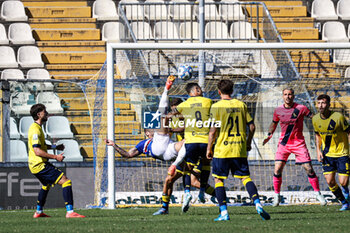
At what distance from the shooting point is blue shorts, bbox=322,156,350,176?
10562 mm

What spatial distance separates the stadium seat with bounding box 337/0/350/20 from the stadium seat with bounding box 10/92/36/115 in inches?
411

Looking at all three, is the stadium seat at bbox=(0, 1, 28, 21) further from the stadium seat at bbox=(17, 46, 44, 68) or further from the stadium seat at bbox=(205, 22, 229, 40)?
the stadium seat at bbox=(205, 22, 229, 40)

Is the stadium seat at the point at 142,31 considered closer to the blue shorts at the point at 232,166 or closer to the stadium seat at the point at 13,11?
the stadium seat at the point at 13,11

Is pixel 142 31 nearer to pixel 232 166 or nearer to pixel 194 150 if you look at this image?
pixel 194 150

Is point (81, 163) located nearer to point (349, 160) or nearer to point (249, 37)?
point (349, 160)

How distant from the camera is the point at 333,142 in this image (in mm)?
10664

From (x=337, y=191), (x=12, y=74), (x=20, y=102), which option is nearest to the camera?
(x=337, y=191)

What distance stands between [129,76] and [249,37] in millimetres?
5629

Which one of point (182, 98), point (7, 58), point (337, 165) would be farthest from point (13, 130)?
point (337, 165)

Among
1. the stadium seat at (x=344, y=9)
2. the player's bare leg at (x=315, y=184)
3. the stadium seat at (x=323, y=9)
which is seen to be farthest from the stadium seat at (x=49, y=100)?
the stadium seat at (x=344, y=9)

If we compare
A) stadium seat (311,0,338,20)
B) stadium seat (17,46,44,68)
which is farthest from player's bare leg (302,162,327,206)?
stadium seat (311,0,338,20)

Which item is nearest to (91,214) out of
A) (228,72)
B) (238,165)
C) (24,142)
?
(238,165)

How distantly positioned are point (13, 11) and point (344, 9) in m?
9.51

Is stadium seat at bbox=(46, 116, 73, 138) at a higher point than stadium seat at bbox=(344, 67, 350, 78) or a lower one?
lower
